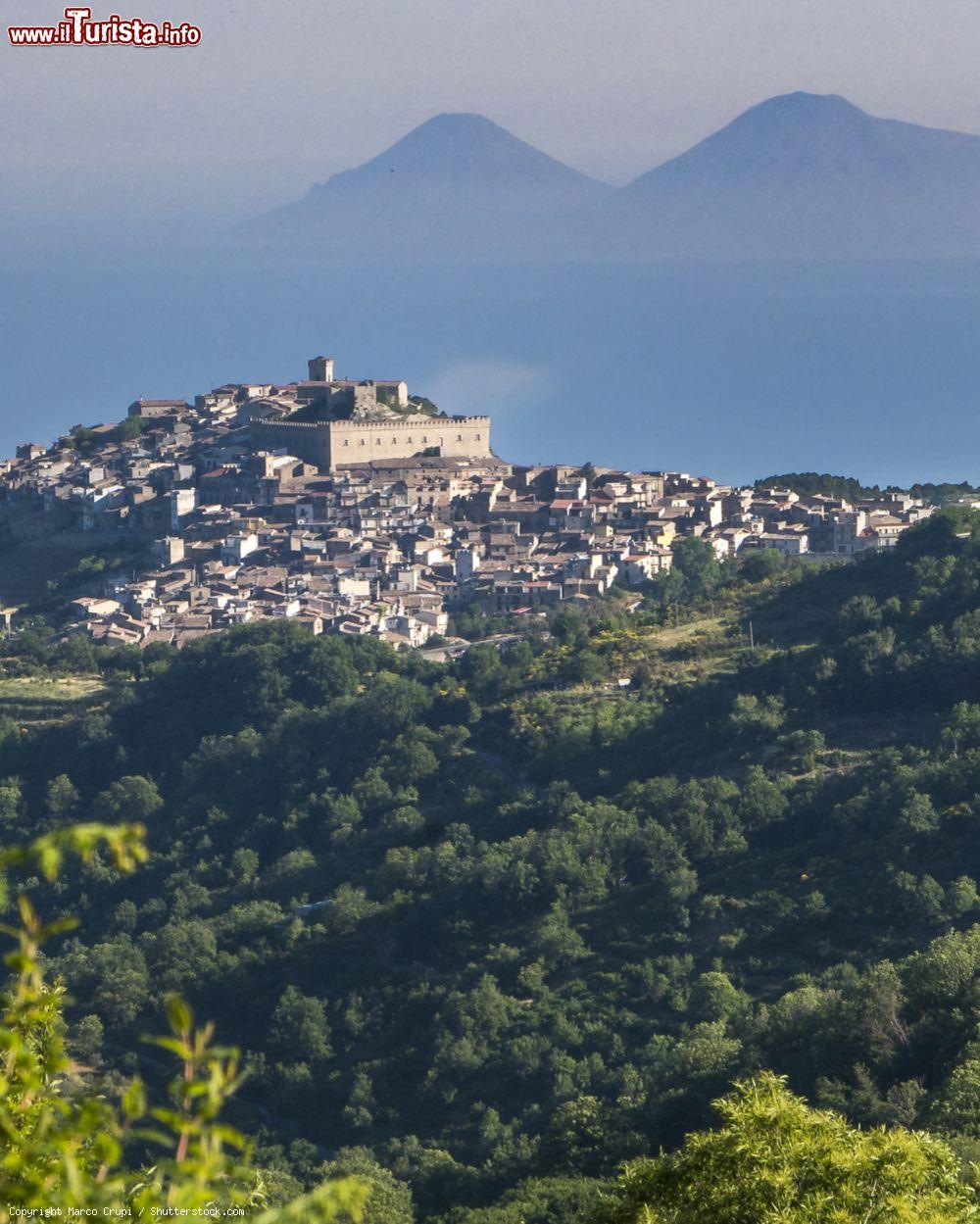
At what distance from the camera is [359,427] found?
45.9 metres

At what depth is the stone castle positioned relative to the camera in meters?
45.7

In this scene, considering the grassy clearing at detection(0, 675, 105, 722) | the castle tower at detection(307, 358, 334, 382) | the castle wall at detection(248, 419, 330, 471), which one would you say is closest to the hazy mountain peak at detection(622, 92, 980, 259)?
the castle tower at detection(307, 358, 334, 382)

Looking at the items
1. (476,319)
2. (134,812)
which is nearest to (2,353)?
(476,319)

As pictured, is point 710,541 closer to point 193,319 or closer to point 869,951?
point 869,951

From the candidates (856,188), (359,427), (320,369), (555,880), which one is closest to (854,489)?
(359,427)

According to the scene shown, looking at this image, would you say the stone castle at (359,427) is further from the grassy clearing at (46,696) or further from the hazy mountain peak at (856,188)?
the hazy mountain peak at (856,188)

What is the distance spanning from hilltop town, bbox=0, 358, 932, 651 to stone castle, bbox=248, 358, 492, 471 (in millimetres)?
55

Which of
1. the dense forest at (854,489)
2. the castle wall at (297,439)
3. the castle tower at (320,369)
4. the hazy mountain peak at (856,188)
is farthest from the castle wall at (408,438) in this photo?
the hazy mountain peak at (856,188)

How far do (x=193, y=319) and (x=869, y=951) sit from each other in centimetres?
14862

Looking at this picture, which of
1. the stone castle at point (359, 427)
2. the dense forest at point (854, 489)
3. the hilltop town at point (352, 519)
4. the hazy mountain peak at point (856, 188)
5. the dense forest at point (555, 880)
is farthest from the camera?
the hazy mountain peak at point (856, 188)

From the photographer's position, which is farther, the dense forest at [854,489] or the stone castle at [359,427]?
the stone castle at [359,427]

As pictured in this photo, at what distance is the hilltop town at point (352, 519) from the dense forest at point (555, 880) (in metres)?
5.15

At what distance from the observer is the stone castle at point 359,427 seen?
45.7 meters

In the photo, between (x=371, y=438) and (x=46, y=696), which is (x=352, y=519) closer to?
(x=371, y=438)
